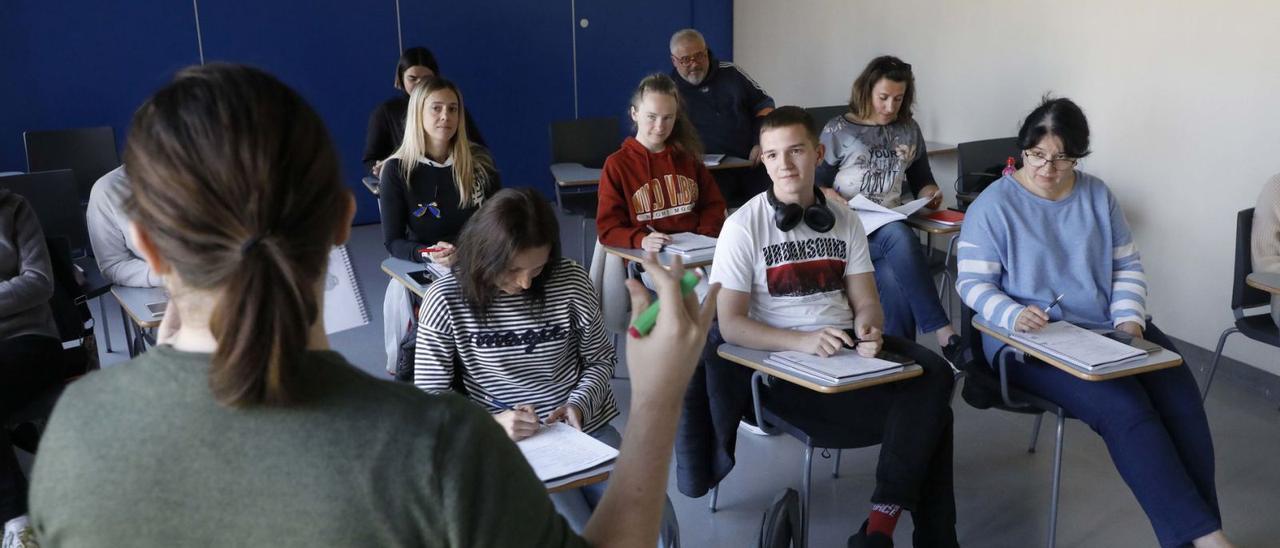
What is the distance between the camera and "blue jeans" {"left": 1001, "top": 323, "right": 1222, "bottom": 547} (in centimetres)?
224

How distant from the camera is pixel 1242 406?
3.54 m

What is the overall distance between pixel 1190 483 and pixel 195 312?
2321 mm

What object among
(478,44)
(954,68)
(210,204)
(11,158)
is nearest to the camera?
(210,204)

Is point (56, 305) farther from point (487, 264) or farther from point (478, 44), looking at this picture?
point (478, 44)

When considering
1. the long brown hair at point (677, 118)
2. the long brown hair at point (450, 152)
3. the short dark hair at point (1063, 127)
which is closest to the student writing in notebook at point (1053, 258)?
the short dark hair at point (1063, 127)

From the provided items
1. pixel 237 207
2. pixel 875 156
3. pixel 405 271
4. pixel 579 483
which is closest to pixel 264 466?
pixel 237 207

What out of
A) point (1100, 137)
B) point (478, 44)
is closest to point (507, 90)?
point (478, 44)

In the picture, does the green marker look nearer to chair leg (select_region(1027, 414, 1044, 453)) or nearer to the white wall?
chair leg (select_region(1027, 414, 1044, 453))

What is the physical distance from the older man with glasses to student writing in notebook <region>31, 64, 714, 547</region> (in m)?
4.31

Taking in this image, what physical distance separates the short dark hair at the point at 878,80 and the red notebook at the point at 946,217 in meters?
0.53

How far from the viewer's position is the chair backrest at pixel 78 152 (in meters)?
5.13

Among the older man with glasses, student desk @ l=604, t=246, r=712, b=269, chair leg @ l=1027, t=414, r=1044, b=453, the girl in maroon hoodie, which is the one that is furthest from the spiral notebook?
the older man with glasses

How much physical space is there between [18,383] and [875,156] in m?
3.27

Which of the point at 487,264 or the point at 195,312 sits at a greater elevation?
the point at 195,312
